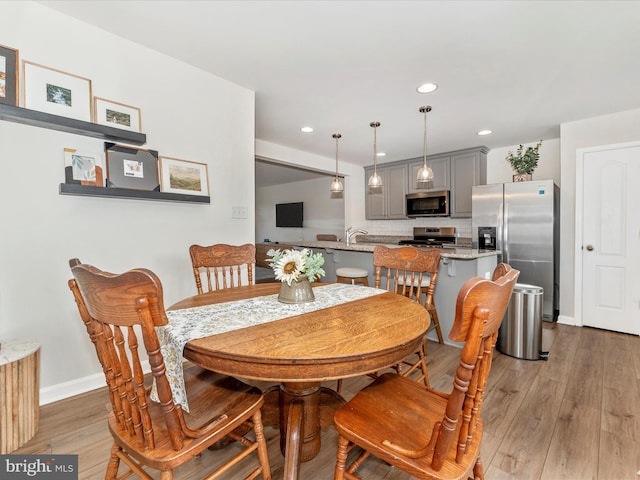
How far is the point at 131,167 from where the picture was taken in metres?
2.14

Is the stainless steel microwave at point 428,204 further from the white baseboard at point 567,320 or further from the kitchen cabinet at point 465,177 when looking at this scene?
the white baseboard at point 567,320

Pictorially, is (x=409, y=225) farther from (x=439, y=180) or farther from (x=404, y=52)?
(x=404, y=52)

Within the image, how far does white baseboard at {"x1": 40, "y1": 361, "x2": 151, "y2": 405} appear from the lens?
6.20 feet

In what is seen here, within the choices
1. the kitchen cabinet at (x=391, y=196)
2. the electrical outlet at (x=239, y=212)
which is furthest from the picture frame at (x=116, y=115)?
the kitchen cabinet at (x=391, y=196)

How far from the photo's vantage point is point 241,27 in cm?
198

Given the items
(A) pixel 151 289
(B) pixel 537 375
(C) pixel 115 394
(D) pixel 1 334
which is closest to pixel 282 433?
(C) pixel 115 394

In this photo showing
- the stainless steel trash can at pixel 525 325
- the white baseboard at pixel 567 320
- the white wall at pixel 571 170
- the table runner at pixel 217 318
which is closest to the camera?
the table runner at pixel 217 318

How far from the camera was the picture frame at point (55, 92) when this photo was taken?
5.85 feet

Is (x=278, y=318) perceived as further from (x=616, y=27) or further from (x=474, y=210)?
(x=474, y=210)

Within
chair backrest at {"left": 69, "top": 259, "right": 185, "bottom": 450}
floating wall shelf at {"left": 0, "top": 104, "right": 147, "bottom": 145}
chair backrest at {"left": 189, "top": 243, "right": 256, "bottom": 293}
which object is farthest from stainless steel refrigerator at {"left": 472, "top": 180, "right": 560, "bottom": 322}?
chair backrest at {"left": 69, "top": 259, "right": 185, "bottom": 450}

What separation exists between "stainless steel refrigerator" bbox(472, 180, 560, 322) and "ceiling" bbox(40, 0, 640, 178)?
88cm

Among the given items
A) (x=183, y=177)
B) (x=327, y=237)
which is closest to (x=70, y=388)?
(x=183, y=177)

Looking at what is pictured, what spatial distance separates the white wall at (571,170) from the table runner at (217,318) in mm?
3285

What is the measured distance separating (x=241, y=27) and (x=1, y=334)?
238 centimetres
